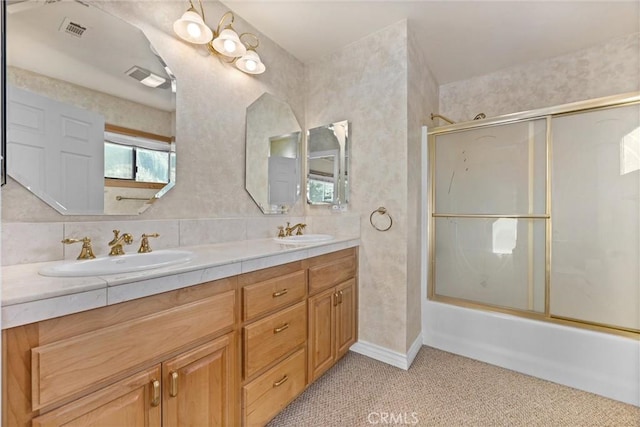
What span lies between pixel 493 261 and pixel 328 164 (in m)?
1.50

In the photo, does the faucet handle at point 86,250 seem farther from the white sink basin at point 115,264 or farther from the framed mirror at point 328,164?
the framed mirror at point 328,164

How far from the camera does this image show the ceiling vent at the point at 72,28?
49.1 inches

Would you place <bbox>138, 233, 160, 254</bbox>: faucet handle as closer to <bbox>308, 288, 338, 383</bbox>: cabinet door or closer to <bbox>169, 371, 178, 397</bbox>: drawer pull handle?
<bbox>169, 371, 178, 397</bbox>: drawer pull handle

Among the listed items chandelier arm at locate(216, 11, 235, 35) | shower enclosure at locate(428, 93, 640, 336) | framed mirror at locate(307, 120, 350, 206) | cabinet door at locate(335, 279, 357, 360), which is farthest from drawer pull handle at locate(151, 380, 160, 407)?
shower enclosure at locate(428, 93, 640, 336)

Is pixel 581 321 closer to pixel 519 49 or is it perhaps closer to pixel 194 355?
pixel 519 49

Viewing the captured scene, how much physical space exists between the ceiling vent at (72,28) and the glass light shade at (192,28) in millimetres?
421

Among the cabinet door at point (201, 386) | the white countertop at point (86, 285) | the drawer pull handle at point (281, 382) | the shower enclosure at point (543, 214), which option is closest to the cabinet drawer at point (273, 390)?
the drawer pull handle at point (281, 382)

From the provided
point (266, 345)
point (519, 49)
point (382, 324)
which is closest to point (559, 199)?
point (519, 49)

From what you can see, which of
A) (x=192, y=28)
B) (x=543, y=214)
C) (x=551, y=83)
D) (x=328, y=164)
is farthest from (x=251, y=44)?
(x=551, y=83)

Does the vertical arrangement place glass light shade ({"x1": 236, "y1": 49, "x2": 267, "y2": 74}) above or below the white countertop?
above

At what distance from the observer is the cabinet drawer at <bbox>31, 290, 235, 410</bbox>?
0.73m

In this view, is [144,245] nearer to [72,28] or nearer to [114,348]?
[114,348]

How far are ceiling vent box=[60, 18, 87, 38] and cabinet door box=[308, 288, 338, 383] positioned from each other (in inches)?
66.6

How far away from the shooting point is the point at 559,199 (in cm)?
194
